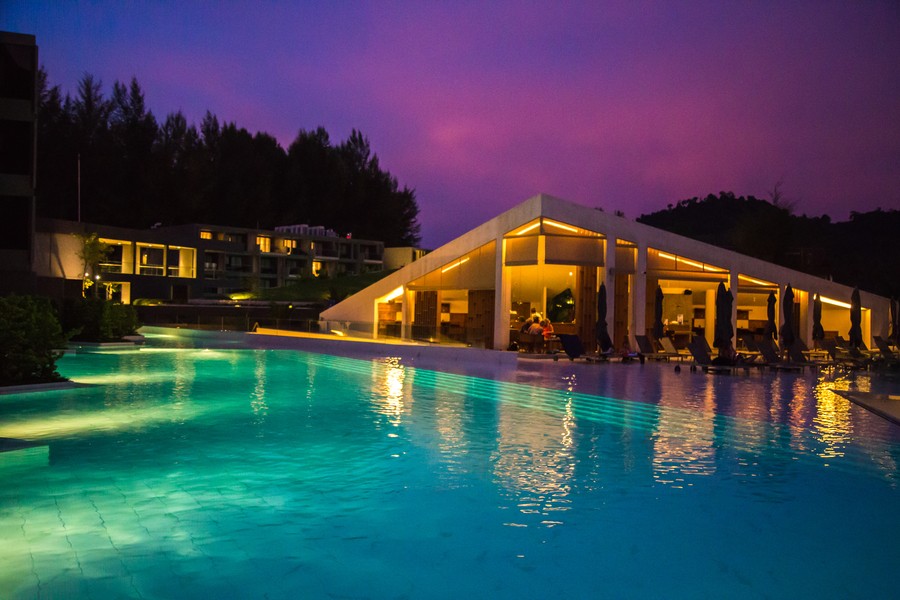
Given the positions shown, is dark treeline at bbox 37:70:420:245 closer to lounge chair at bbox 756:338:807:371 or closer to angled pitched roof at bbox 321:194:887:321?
angled pitched roof at bbox 321:194:887:321

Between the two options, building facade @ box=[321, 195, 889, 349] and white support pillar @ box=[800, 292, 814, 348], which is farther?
white support pillar @ box=[800, 292, 814, 348]

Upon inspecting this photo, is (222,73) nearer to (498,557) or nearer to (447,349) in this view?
(447,349)

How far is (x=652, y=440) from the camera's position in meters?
9.09

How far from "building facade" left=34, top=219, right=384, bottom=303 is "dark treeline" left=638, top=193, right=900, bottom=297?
3184cm

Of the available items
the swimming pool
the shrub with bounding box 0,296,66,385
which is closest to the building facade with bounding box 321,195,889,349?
the swimming pool

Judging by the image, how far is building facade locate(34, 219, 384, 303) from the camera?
1698 inches

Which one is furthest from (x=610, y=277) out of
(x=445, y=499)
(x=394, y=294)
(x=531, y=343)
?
(x=445, y=499)

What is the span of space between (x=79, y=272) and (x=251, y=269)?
1710cm

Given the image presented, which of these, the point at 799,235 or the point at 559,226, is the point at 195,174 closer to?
the point at 559,226

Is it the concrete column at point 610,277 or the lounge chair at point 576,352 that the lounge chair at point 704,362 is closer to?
the lounge chair at point 576,352

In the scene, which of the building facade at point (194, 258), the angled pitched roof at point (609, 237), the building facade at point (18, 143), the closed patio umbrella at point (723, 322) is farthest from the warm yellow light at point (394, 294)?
the closed patio umbrella at point (723, 322)

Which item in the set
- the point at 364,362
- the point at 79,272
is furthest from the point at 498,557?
the point at 79,272

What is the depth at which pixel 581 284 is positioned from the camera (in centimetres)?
2445

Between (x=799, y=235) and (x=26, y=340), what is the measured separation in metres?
56.7
